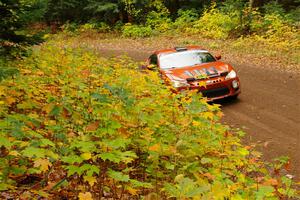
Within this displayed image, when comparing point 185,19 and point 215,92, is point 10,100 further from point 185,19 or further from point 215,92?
point 185,19

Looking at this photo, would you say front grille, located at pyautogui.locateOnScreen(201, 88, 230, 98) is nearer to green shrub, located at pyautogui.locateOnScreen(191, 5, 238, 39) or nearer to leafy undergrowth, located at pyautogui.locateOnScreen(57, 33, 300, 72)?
leafy undergrowth, located at pyautogui.locateOnScreen(57, 33, 300, 72)

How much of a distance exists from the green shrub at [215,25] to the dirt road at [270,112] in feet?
28.2

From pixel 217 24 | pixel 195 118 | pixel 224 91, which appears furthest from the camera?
pixel 217 24

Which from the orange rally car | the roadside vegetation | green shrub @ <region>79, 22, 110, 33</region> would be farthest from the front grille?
green shrub @ <region>79, 22, 110, 33</region>

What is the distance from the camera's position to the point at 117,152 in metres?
3.48

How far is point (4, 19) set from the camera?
8.84m

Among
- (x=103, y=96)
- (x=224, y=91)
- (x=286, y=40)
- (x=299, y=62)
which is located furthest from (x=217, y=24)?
(x=103, y=96)

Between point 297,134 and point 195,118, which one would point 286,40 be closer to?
point 297,134

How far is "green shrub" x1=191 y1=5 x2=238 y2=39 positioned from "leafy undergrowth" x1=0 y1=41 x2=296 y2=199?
17.8 meters

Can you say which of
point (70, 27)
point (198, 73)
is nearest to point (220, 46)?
point (198, 73)

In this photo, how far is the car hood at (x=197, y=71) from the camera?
1056 centimetres

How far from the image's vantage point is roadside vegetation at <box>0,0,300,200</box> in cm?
369

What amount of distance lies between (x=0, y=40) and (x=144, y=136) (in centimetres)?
603

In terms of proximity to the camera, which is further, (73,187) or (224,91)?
(224,91)
